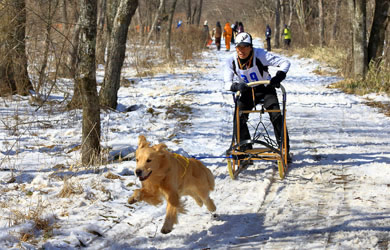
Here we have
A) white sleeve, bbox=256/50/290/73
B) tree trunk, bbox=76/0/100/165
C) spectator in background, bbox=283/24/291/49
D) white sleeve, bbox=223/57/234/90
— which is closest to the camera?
tree trunk, bbox=76/0/100/165

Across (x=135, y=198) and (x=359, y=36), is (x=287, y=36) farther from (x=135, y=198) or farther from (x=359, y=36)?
(x=135, y=198)

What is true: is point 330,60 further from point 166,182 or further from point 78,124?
point 166,182

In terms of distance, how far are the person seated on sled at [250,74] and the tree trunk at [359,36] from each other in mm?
8812

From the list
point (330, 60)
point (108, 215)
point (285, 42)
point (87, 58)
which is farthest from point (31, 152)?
point (285, 42)

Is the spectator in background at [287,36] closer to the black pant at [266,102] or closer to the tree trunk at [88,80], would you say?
the black pant at [266,102]

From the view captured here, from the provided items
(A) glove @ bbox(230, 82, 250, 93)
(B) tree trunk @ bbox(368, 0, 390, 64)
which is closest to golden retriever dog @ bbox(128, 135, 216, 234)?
(A) glove @ bbox(230, 82, 250, 93)

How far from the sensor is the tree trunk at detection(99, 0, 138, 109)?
31.6ft

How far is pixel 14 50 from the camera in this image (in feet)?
25.0

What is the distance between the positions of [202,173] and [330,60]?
18309mm

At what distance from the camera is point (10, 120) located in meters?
9.22

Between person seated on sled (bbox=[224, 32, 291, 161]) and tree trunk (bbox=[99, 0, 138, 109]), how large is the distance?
416cm

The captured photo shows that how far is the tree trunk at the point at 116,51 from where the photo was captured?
31.6ft

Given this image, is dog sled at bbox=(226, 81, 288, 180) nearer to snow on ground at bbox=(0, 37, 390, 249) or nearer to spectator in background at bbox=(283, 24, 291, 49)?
snow on ground at bbox=(0, 37, 390, 249)

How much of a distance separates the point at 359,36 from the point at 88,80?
10647mm
